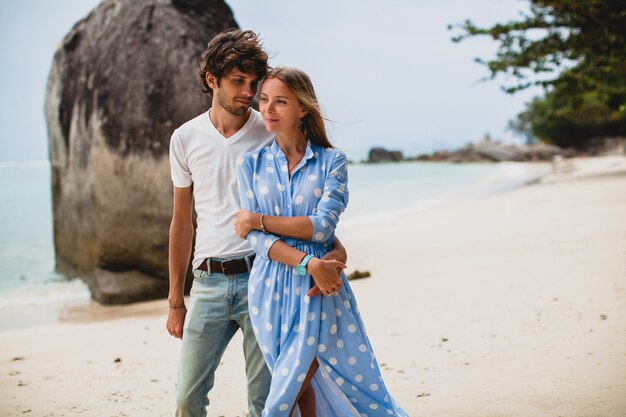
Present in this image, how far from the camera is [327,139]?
101 inches

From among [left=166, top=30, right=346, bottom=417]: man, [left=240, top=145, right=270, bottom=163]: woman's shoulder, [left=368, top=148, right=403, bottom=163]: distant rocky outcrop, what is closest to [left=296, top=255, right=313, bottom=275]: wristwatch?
[left=166, top=30, right=346, bottom=417]: man

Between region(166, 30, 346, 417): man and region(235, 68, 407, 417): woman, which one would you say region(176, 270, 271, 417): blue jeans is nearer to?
region(166, 30, 346, 417): man

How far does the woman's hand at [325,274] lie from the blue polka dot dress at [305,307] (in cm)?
7

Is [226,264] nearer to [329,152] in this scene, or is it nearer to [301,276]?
[301,276]

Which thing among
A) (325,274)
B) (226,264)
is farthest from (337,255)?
(226,264)

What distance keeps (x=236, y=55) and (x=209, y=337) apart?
3.53ft

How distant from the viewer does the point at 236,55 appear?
2561 millimetres

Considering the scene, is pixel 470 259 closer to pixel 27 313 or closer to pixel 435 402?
pixel 435 402

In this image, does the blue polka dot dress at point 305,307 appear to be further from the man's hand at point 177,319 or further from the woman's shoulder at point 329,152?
the man's hand at point 177,319

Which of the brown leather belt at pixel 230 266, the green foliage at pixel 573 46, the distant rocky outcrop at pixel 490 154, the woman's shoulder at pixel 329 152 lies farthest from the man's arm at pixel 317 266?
the distant rocky outcrop at pixel 490 154

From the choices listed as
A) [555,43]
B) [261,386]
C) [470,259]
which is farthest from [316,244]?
[555,43]

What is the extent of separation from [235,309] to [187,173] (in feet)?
1.90

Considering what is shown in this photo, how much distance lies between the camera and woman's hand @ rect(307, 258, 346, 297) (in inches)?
91.0

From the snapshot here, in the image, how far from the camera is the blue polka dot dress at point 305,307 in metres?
2.37
